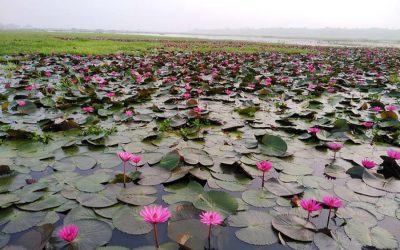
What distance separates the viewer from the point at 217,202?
2.12 metres

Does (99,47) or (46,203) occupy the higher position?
(99,47)

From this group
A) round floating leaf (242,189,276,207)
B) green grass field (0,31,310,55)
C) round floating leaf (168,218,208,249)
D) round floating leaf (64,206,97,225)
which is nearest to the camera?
round floating leaf (168,218,208,249)

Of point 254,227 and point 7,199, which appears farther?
point 7,199

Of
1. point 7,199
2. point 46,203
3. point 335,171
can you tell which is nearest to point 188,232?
point 46,203

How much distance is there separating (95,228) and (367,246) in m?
1.63

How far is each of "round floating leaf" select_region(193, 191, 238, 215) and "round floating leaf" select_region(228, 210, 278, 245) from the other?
0.06 meters

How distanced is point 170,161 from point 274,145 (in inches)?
45.1

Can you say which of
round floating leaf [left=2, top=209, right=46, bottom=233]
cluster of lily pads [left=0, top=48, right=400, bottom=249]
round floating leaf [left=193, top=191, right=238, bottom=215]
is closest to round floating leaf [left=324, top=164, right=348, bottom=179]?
cluster of lily pads [left=0, top=48, right=400, bottom=249]

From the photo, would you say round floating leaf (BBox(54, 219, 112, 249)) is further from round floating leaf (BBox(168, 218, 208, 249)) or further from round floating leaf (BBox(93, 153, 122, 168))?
round floating leaf (BBox(93, 153, 122, 168))

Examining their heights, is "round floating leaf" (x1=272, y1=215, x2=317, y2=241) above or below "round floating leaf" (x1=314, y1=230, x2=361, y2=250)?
above

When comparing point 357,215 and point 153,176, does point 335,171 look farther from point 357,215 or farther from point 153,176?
point 153,176

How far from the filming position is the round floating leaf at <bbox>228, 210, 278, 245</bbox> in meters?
1.82

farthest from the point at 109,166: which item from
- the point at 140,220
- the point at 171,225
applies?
the point at 171,225

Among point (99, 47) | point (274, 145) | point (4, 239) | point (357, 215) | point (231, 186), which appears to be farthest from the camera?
point (99, 47)
